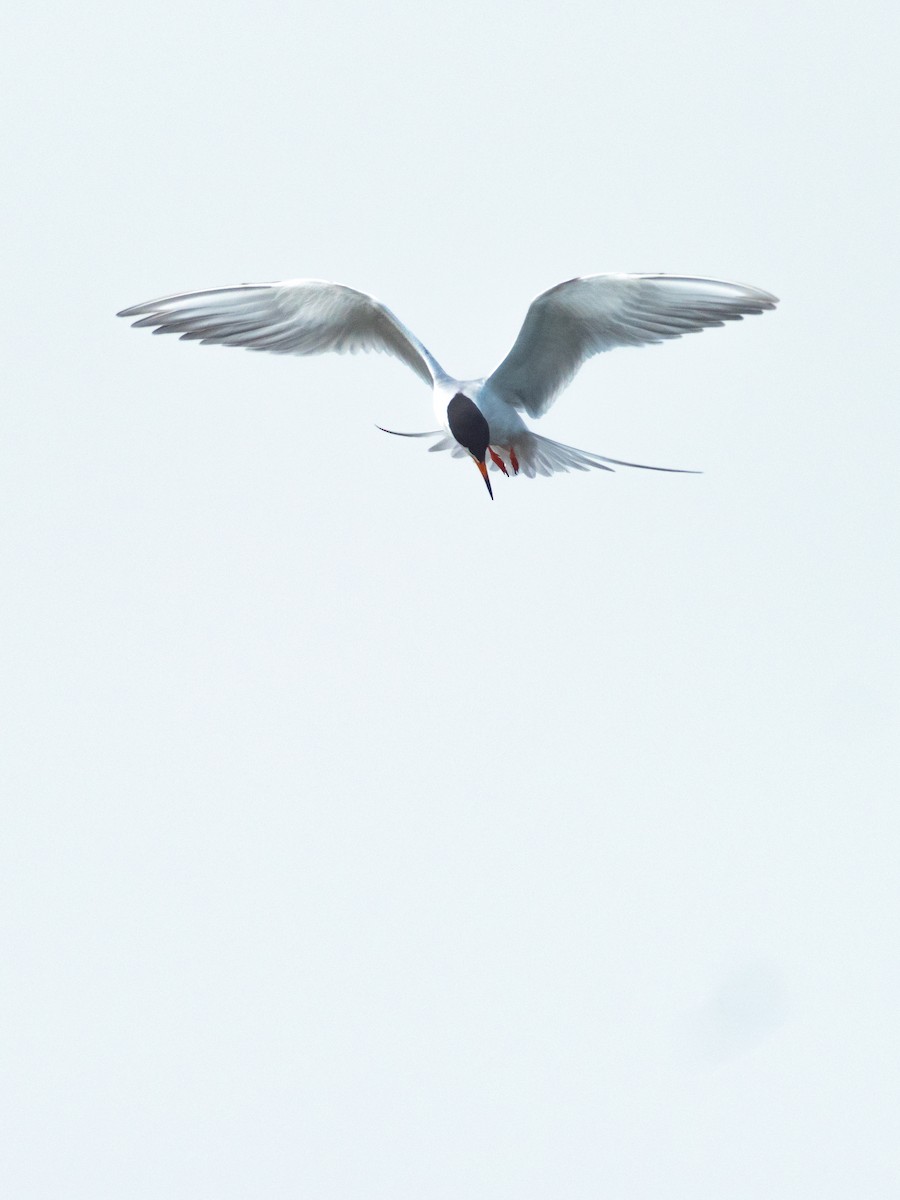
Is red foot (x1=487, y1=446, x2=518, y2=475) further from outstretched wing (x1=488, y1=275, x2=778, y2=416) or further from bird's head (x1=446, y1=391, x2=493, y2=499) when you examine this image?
bird's head (x1=446, y1=391, x2=493, y2=499)

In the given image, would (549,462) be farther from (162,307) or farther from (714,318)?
(162,307)

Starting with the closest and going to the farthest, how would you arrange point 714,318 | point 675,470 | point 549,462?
point 675,470
point 714,318
point 549,462

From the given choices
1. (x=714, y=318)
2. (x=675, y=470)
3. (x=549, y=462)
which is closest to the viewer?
(x=675, y=470)

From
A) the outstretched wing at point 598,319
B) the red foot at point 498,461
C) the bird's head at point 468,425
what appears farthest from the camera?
the red foot at point 498,461

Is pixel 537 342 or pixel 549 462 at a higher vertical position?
pixel 537 342

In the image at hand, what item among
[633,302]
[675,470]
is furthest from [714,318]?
[675,470]

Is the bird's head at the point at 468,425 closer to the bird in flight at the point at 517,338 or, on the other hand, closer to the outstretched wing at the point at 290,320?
the bird in flight at the point at 517,338

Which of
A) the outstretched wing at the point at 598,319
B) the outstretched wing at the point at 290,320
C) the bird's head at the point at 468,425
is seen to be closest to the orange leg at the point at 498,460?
the outstretched wing at the point at 598,319
